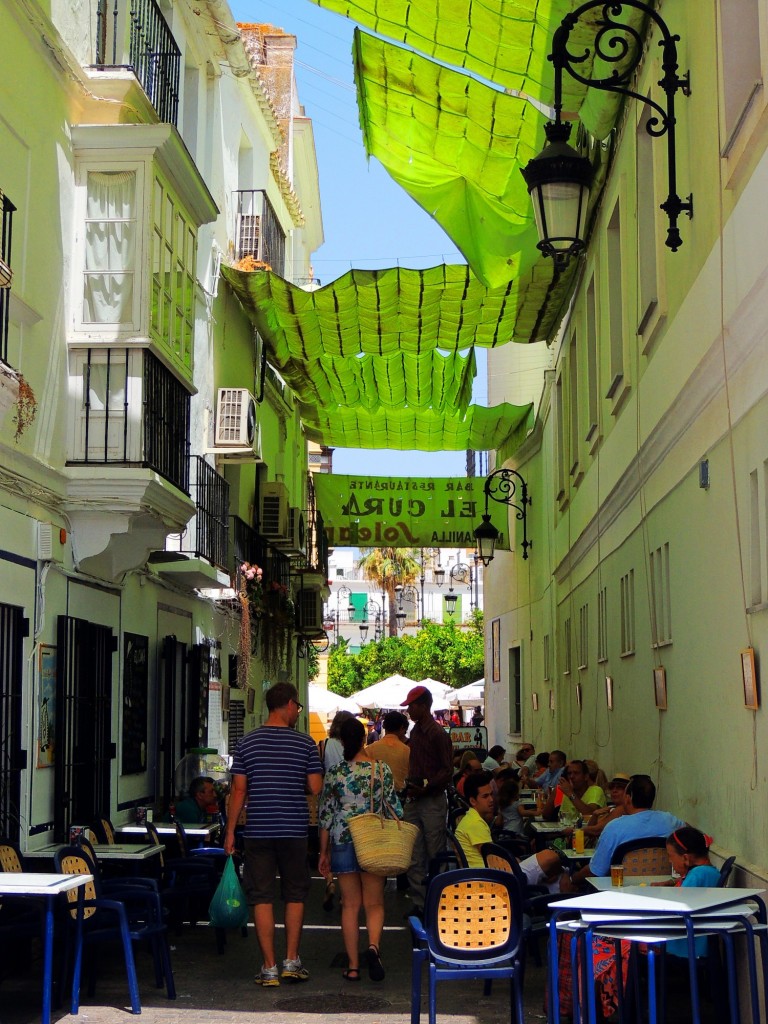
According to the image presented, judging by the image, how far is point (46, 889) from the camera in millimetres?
6953

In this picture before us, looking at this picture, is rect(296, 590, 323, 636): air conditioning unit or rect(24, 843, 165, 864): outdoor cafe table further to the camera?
rect(296, 590, 323, 636): air conditioning unit

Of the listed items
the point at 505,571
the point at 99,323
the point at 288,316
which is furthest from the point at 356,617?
the point at 99,323

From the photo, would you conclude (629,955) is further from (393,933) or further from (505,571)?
(505,571)

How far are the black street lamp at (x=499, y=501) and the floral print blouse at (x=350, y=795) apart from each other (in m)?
13.2

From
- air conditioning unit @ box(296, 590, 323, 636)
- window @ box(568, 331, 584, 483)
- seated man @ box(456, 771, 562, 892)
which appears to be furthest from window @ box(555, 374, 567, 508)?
seated man @ box(456, 771, 562, 892)

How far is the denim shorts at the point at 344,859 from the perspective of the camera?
9.21 m

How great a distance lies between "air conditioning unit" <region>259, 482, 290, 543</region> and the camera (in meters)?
22.2

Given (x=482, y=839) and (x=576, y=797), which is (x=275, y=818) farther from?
(x=576, y=797)

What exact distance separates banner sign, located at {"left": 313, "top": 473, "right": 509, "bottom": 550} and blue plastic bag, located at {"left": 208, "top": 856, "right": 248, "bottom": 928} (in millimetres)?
18610

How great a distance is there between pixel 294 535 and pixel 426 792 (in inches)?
515

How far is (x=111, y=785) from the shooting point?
13625mm

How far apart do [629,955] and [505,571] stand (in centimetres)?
2276

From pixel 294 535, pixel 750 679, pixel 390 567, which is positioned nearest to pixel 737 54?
pixel 750 679

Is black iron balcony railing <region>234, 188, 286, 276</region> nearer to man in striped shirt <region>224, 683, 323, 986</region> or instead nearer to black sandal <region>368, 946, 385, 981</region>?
man in striped shirt <region>224, 683, 323, 986</region>
